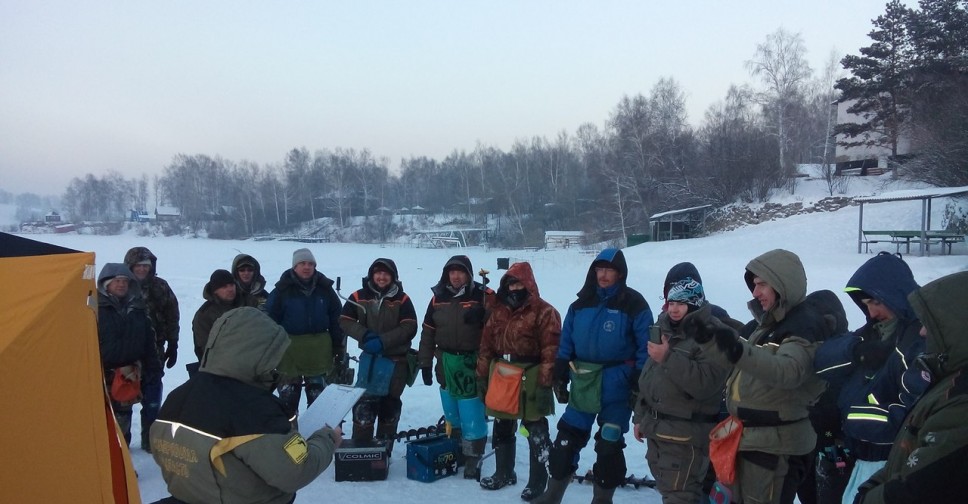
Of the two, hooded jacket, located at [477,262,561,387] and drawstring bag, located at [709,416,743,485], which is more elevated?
hooded jacket, located at [477,262,561,387]

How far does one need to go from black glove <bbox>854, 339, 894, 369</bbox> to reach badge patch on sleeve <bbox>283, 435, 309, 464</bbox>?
222 centimetres

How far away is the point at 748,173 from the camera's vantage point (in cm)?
3247

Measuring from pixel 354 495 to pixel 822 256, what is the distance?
18218 millimetres

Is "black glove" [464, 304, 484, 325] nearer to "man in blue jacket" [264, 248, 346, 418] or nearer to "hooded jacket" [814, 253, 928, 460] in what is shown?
"man in blue jacket" [264, 248, 346, 418]

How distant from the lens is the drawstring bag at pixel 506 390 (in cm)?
449

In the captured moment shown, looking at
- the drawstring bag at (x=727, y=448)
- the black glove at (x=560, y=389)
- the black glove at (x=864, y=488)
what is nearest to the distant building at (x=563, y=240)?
the black glove at (x=560, y=389)

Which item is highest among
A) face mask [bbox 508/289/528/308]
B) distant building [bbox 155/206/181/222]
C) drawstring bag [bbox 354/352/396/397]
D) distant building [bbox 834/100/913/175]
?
distant building [bbox 834/100/913/175]

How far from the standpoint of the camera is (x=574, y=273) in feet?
67.2

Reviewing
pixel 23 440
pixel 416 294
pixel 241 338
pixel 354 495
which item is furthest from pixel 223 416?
pixel 416 294

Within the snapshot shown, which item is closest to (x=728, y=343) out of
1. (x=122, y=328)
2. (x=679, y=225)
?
(x=122, y=328)

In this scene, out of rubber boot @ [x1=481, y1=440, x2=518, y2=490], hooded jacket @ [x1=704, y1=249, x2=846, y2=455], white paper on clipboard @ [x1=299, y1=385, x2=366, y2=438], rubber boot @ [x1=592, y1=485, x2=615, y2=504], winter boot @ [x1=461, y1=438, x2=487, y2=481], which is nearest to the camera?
white paper on clipboard @ [x1=299, y1=385, x2=366, y2=438]

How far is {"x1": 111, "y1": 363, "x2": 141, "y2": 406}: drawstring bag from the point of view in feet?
15.9

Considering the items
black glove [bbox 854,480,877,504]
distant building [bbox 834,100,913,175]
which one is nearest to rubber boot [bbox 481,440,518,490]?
black glove [bbox 854,480,877,504]

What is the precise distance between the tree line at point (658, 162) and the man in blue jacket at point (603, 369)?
1001 inches
